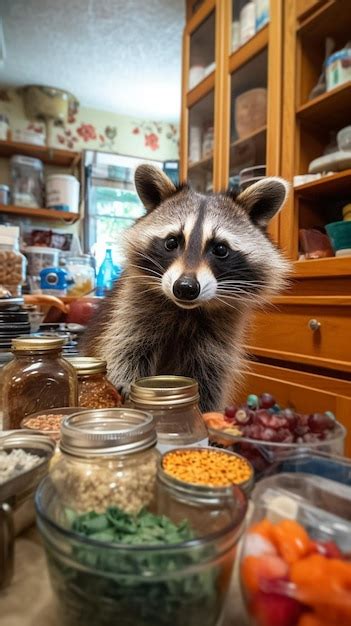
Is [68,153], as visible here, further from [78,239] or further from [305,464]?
[305,464]

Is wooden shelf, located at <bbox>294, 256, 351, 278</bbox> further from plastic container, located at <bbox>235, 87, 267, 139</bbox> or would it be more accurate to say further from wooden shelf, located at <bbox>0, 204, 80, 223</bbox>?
wooden shelf, located at <bbox>0, 204, 80, 223</bbox>

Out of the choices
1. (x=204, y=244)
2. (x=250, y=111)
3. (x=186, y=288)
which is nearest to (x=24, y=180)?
(x=250, y=111)

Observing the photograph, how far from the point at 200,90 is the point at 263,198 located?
163cm

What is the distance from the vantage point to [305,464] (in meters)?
0.40

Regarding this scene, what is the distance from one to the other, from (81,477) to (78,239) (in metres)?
3.16

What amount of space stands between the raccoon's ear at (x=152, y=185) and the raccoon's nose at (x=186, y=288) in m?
0.34

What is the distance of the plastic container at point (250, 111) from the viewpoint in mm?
1914

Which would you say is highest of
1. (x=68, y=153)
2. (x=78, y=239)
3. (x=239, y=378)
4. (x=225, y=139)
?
(x=68, y=153)

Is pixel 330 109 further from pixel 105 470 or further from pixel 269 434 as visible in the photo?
pixel 105 470

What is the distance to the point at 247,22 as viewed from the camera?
6.39 feet

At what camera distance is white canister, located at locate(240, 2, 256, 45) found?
1915mm

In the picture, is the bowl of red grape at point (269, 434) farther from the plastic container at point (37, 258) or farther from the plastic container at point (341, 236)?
the plastic container at point (37, 258)

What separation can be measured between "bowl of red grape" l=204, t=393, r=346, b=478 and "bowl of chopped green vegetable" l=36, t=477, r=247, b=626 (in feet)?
0.45

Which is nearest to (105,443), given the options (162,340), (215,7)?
(162,340)
